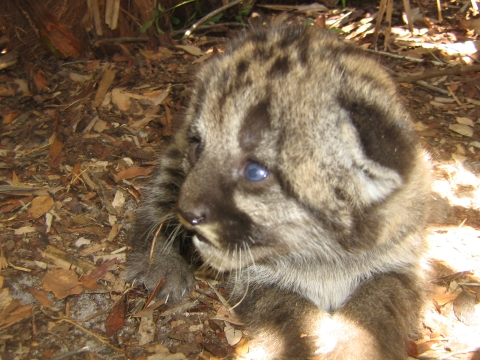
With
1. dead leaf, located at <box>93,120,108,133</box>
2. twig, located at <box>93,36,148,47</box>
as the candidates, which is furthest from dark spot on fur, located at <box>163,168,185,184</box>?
twig, located at <box>93,36,148,47</box>

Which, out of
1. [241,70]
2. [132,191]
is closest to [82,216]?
[132,191]

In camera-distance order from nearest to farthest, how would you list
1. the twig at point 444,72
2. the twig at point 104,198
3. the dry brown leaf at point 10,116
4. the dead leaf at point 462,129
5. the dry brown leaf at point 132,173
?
1. the twig at point 104,198
2. the dry brown leaf at point 132,173
3. the dry brown leaf at point 10,116
4. the dead leaf at point 462,129
5. the twig at point 444,72

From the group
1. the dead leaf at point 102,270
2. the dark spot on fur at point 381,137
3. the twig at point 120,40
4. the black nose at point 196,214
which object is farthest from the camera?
the twig at point 120,40

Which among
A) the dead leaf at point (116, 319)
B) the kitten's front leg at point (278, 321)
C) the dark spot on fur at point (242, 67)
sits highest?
the dark spot on fur at point (242, 67)

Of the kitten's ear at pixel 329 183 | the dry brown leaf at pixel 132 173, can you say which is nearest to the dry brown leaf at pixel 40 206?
the dry brown leaf at pixel 132 173

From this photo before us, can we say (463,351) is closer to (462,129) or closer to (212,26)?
(462,129)

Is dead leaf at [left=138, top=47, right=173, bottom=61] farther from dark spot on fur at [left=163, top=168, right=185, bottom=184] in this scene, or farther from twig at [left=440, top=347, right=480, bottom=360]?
twig at [left=440, top=347, right=480, bottom=360]

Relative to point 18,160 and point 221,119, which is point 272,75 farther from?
point 18,160

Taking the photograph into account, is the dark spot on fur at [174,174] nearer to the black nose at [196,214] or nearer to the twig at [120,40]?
the black nose at [196,214]
